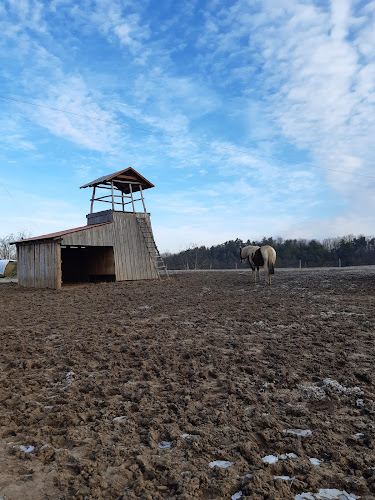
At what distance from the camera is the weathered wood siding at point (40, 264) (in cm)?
1769

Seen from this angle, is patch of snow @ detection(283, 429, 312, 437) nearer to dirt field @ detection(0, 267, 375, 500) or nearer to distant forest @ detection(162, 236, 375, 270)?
dirt field @ detection(0, 267, 375, 500)

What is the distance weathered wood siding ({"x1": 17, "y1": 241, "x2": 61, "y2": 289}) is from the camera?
1769 centimetres

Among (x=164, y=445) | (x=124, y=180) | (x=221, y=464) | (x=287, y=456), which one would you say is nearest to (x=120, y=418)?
(x=164, y=445)

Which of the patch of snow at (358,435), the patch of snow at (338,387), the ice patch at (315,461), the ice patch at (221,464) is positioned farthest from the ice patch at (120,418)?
the patch of snow at (338,387)

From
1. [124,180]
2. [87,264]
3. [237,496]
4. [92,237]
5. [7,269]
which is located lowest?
[237,496]

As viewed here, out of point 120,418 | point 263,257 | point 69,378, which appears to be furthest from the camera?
point 263,257

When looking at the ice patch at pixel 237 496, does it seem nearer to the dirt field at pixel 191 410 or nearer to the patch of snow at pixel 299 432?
the dirt field at pixel 191 410

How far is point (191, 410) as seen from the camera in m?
4.08

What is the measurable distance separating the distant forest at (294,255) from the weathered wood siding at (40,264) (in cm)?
2359

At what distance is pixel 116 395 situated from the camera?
15.1 ft

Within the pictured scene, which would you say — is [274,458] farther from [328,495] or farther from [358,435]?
[358,435]

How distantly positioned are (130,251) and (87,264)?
4.63 meters

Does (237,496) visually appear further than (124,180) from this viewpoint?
No

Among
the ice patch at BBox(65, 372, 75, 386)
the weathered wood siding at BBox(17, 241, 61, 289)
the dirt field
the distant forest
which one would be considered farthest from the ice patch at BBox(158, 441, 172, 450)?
the distant forest
